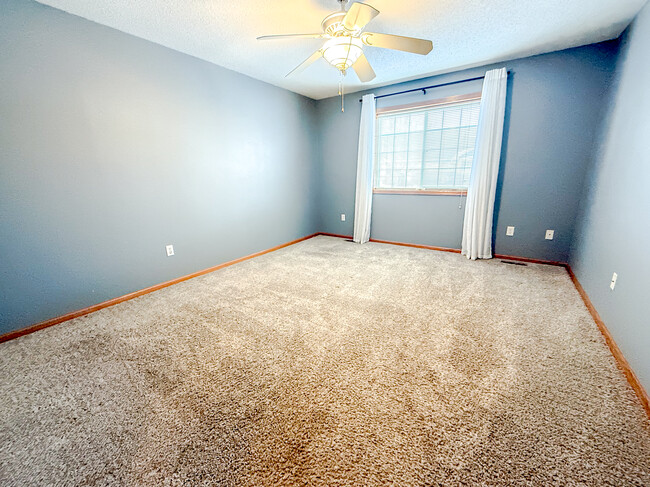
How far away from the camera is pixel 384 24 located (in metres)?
2.08

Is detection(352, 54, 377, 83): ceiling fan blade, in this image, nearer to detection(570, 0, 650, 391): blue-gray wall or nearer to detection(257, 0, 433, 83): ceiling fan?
detection(257, 0, 433, 83): ceiling fan

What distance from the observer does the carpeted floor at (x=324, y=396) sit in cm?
96

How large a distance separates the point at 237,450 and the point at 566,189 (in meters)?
3.78

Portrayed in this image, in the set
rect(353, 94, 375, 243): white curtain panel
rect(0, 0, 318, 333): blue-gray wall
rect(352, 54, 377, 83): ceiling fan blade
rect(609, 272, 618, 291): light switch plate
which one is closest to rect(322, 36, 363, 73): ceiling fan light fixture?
rect(352, 54, 377, 83): ceiling fan blade

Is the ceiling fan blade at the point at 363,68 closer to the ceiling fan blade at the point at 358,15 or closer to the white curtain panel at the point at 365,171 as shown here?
the ceiling fan blade at the point at 358,15

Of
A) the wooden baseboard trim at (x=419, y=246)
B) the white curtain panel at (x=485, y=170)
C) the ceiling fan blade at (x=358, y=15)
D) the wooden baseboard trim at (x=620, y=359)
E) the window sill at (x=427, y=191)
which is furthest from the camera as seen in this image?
the wooden baseboard trim at (x=419, y=246)

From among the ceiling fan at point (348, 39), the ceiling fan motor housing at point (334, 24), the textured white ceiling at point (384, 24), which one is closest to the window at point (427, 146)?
the textured white ceiling at point (384, 24)

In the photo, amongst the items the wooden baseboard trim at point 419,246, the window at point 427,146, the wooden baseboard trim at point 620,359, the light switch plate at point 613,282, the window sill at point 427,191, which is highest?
the window at point 427,146

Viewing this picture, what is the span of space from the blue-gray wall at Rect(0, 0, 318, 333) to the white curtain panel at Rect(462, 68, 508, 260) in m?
2.76

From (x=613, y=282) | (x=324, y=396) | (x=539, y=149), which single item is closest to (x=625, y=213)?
(x=613, y=282)

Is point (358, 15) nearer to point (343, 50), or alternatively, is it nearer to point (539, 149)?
point (343, 50)

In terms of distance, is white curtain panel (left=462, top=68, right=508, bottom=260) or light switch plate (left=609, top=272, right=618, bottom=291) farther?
white curtain panel (left=462, top=68, right=508, bottom=260)

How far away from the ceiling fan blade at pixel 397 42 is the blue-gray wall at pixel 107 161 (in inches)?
75.2

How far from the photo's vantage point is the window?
3.23 metres
